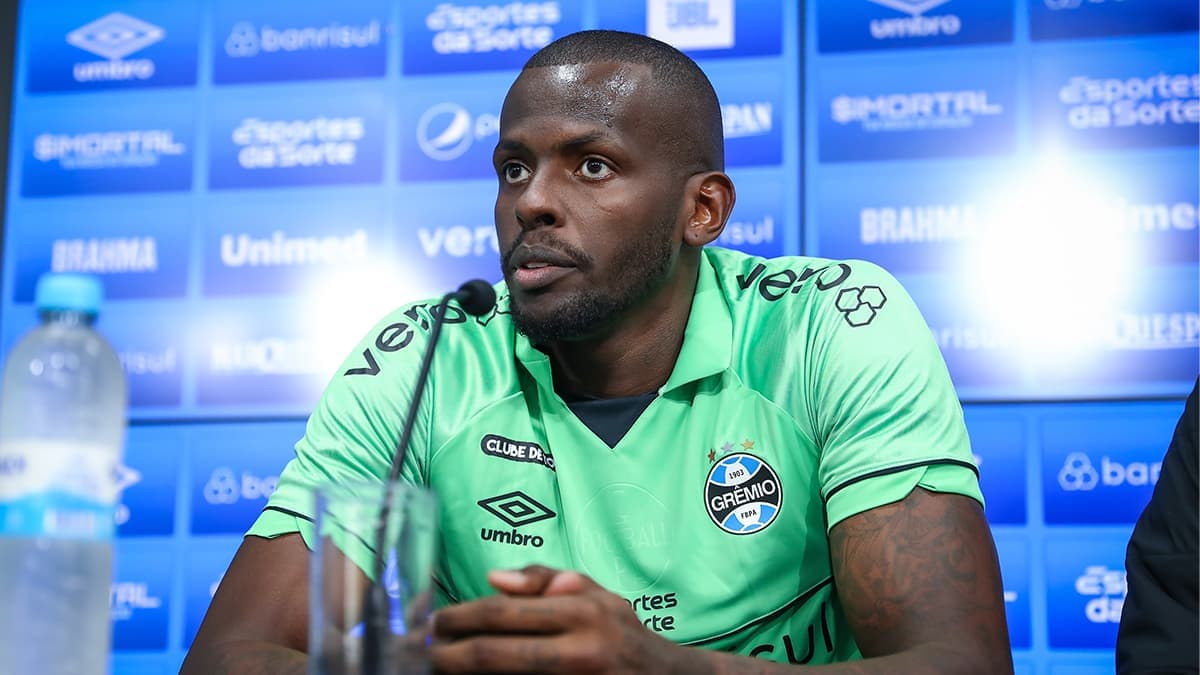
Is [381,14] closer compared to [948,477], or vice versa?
[948,477]

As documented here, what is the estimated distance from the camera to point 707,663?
106 centimetres

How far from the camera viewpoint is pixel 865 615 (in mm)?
1291

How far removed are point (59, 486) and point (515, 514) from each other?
2.56ft

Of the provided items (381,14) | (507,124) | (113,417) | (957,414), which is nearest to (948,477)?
(957,414)

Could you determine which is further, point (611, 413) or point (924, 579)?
point (611, 413)

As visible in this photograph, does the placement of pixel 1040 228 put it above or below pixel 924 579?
above

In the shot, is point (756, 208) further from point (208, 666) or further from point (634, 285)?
point (208, 666)

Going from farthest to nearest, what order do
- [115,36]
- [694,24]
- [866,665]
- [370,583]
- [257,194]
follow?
[115,36] < [257,194] < [694,24] < [866,665] < [370,583]

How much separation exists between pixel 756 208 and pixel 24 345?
6.01ft

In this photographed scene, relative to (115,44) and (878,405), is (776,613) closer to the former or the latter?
(878,405)

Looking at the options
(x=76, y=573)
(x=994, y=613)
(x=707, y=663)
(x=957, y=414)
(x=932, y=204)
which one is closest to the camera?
(x=76, y=573)

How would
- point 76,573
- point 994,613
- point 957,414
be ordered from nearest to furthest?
point 76,573, point 994,613, point 957,414

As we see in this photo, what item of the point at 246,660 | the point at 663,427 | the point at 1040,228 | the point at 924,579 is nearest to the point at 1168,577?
the point at 924,579

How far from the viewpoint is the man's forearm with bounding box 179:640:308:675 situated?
1260 mm
